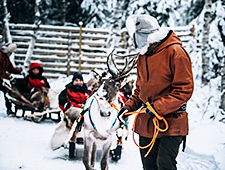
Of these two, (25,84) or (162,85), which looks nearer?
(162,85)

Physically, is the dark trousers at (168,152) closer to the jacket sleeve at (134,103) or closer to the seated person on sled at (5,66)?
the jacket sleeve at (134,103)

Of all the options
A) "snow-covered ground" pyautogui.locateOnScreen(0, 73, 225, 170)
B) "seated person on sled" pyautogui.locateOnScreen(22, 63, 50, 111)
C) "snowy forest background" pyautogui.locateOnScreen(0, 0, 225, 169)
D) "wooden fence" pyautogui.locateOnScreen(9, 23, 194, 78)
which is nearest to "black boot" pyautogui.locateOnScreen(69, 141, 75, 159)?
"snow-covered ground" pyautogui.locateOnScreen(0, 73, 225, 170)

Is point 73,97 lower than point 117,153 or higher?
higher

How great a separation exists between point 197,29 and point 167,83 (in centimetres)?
1315

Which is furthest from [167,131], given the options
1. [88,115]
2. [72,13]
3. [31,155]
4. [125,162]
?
[72,13]

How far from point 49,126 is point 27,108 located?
34.0 inches

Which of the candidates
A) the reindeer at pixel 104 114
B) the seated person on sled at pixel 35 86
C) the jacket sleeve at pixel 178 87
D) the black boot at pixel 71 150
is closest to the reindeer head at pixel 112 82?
the reindeer at pixel 104 114

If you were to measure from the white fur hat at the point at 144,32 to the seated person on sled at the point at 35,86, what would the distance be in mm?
4971

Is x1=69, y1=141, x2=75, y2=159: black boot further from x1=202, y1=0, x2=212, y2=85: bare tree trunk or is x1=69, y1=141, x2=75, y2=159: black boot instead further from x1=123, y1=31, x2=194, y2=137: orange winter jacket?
x1=202, y1=0, x2=212, y2=85: bare tree trunk

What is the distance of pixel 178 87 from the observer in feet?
6.51

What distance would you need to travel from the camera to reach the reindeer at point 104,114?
10.7ft

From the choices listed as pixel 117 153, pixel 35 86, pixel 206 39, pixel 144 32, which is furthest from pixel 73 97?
pixel 206 39

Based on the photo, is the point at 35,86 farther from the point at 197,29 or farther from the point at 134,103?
the point at 197,29

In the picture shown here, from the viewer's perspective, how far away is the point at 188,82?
197cm
